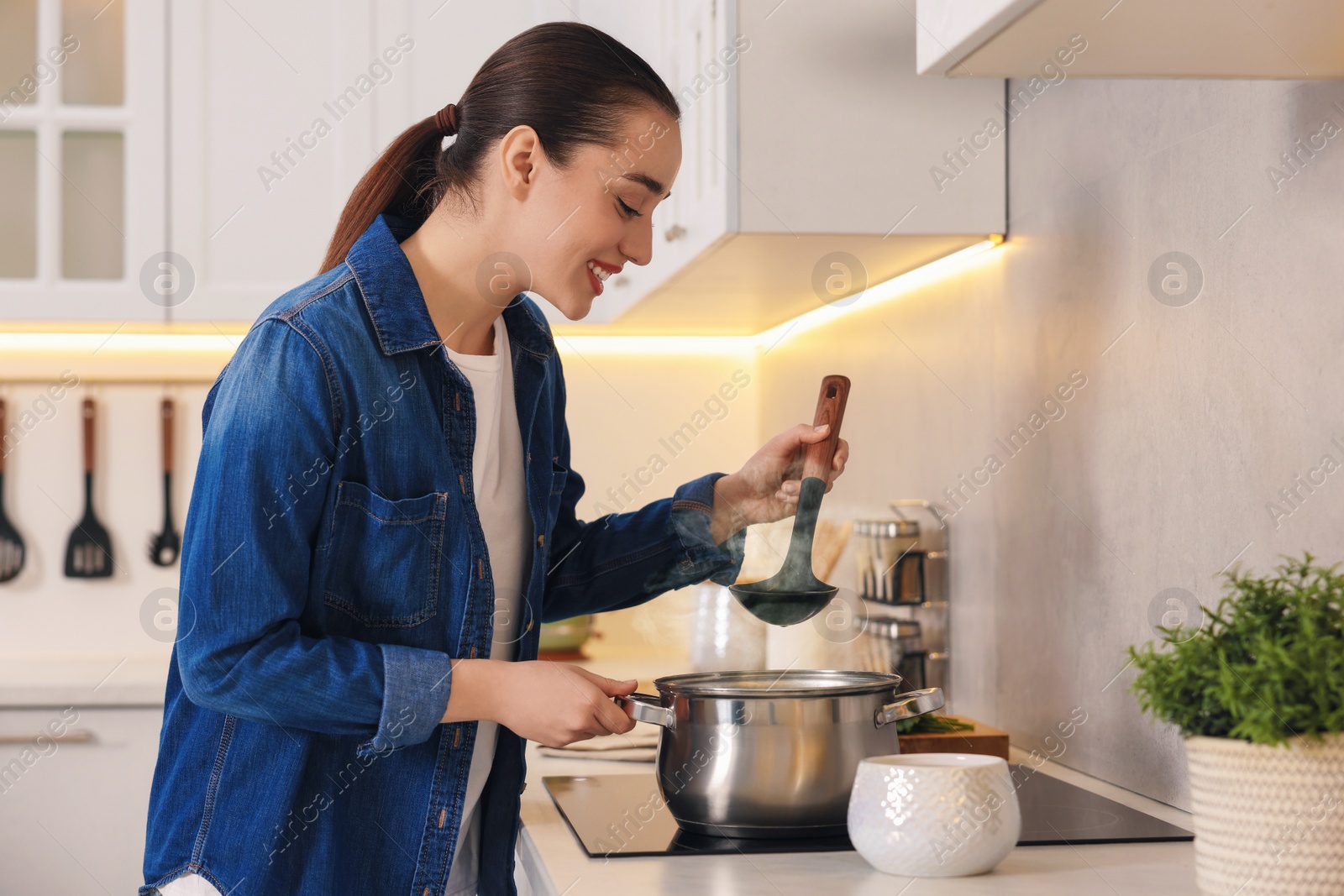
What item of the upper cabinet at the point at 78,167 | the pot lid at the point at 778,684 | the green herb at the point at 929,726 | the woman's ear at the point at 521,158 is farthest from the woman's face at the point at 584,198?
the upper cabinet at the point at 78,167

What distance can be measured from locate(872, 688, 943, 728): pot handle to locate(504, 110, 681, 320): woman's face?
0.40 m

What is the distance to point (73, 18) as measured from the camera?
2326 mm

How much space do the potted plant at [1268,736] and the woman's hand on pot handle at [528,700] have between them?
0.41m

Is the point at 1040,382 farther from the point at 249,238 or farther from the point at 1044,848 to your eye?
the point at 249,238

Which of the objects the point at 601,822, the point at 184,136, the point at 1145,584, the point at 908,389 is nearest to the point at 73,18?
the point at 184,136

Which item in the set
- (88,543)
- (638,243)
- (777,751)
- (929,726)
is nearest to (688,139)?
(638,243)

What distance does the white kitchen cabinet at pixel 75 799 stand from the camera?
2.04 metres

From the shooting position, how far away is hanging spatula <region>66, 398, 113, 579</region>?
2.57 metres

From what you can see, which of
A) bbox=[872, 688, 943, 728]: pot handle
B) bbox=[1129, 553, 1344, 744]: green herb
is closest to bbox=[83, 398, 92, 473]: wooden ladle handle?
bbox=[872, 688, 943, 728]: pot handle

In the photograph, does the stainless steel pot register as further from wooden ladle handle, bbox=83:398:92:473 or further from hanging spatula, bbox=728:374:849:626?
wooden ladle handle, bbox=83:398:92:473

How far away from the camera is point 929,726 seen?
123 centimetres

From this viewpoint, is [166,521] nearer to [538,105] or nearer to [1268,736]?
[538,105]

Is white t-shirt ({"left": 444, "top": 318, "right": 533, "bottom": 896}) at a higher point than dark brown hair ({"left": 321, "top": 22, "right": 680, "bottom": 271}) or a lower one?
lower

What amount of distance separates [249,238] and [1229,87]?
1.81 meters
